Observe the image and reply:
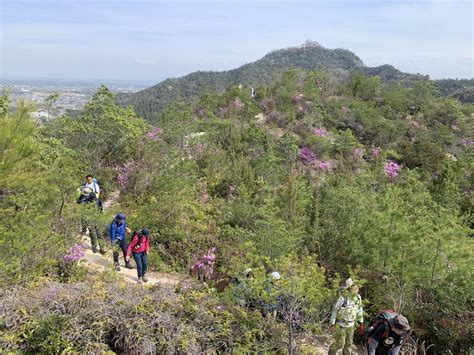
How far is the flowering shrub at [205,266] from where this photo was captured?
996cm

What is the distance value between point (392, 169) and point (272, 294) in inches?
699

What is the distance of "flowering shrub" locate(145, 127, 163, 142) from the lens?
16.5m

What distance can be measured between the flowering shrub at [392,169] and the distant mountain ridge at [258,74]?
46.6 m

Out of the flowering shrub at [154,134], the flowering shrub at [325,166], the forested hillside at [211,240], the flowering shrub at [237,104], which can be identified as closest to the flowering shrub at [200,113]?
the flowering shrub at [237,104]

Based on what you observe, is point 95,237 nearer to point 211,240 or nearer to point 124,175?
point 211,240

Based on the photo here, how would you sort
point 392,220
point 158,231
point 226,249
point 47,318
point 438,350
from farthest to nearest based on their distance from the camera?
1. point 158,231
2. point 226,249
3. point 392,220
4. point 438,350
5. point 47,318

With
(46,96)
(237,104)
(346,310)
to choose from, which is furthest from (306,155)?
(346,310)

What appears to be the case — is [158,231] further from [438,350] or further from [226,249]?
[438,350]

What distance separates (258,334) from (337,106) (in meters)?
Answer: 24.7

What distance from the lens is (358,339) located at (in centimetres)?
→ 827

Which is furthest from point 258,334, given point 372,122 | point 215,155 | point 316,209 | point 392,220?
point 372,122

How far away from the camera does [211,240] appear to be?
35.9 ft

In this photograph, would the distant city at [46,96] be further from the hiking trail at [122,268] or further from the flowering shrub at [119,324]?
the flowering shrub at [119,324]

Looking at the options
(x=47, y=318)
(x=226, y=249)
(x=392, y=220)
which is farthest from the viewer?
(x=226, y=249)
